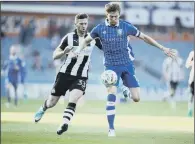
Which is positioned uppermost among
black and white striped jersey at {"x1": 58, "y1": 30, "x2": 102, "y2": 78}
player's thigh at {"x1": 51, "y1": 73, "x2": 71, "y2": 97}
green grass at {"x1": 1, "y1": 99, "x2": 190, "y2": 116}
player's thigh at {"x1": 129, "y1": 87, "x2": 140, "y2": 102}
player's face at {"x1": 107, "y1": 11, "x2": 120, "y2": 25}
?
player's face at {"x1": 107, "y1": 11, "x2": 120, "y2": 25}

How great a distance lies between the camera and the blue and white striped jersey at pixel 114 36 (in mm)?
9719

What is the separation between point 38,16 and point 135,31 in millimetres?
15779

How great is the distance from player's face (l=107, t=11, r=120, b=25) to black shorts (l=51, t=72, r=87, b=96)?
3.19 feet

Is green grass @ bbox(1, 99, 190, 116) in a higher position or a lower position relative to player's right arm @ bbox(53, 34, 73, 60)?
lower

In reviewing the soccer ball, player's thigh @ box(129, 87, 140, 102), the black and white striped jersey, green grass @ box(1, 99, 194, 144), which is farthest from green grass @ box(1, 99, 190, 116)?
the soccer ball

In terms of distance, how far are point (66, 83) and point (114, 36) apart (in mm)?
1108

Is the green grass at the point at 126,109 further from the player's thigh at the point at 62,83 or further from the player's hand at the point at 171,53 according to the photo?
the player's hand at the point at 171,53

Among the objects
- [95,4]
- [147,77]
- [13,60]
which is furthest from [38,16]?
[13,60]

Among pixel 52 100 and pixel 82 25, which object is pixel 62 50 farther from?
pixel 52 100

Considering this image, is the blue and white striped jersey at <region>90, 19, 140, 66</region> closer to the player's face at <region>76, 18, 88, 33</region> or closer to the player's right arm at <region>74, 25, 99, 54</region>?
the player's right arm at <region>74, 25, 99, 54</region>

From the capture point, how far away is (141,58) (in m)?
25.4

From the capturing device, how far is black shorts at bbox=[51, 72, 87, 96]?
993 cm

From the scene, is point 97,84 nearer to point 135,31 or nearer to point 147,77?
point 147,77

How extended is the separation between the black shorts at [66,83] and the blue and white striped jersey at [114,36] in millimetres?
Answer: 493
